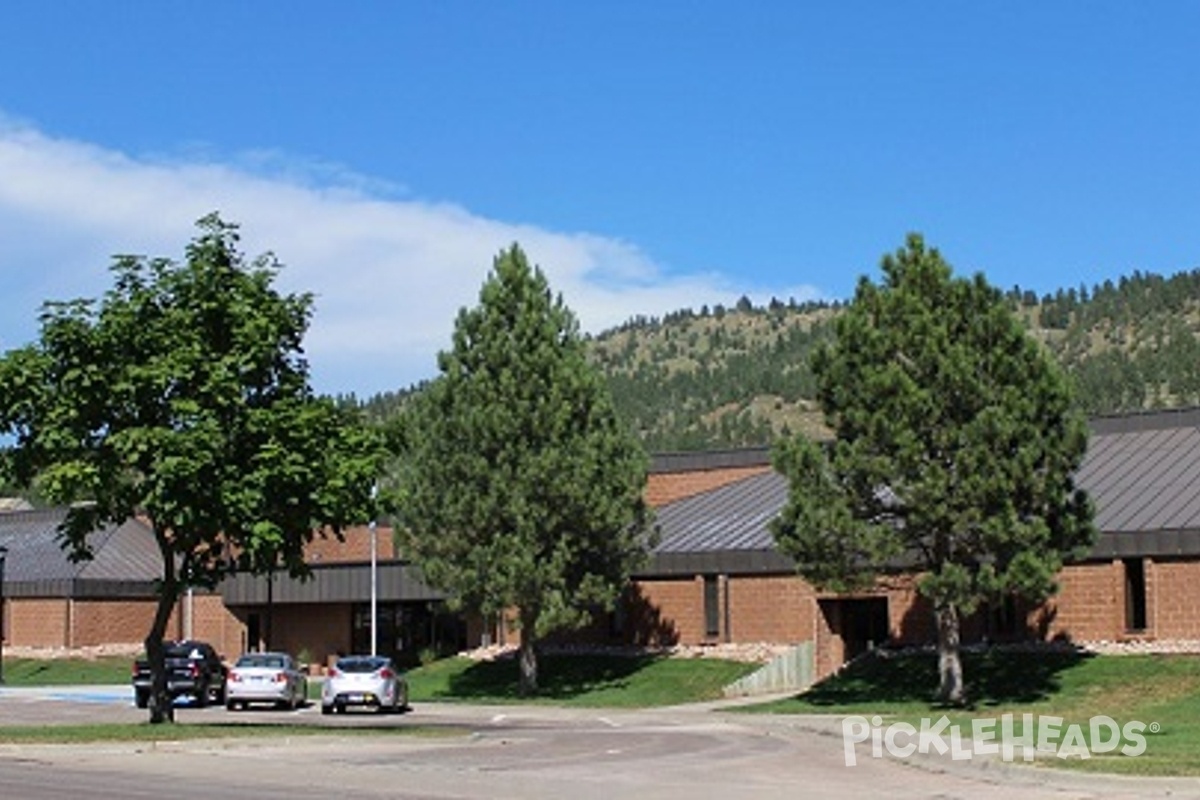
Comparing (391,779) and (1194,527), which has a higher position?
(1194,527)

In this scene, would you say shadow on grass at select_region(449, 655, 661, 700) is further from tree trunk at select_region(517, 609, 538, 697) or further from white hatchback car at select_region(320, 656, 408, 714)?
white hatchback car at select_region(320, 656, 408, 714)

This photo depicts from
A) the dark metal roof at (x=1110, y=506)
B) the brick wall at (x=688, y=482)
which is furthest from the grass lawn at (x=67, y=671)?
the dark metal roof at (x=1110, y=506)

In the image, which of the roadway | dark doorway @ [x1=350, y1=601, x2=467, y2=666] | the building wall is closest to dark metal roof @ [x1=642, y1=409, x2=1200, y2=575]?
the building wall

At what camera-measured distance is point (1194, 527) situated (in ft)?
142

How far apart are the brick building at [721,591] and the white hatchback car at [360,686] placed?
2717mm

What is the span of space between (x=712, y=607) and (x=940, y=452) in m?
15.9

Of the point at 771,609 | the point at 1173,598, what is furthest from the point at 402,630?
the point at 1173,598

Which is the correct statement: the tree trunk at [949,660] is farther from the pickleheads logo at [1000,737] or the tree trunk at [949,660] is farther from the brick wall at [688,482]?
the brick wall at [688,482]

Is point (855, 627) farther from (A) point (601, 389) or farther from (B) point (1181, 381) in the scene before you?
(B) point (1181, 381)

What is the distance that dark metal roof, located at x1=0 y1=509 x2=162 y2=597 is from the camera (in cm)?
7225

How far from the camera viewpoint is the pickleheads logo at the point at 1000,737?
2405 cm

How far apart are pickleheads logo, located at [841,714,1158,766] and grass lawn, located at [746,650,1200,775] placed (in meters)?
0.38

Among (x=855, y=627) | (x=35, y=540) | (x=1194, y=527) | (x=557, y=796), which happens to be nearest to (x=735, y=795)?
(x=557, y=796)

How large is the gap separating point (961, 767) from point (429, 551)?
27.3m
